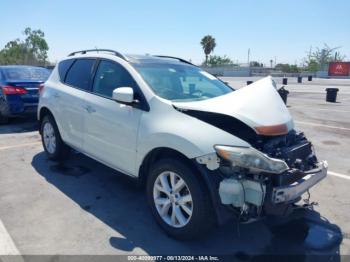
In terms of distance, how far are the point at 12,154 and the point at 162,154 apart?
3943mm

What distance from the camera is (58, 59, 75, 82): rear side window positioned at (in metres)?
5.18

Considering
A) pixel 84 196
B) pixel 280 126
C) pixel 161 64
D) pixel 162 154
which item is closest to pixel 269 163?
pixel 280 126

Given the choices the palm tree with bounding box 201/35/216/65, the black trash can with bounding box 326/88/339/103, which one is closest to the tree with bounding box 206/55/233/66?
the palm tree with bounding box 201/35/216/65

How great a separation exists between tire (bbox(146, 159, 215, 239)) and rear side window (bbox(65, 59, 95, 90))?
6.10 ft

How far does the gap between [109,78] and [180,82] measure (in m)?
0.91

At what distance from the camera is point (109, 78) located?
419cm

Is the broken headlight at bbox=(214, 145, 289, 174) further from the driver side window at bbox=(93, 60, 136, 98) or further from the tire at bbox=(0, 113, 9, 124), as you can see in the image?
the tire at bbox=(0, 113, 9, 124)

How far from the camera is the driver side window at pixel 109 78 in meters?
3.90

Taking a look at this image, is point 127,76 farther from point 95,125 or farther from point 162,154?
point 162,154

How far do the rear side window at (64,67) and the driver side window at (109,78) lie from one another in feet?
3.39

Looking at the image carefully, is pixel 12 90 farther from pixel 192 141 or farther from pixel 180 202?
pixel 192 141

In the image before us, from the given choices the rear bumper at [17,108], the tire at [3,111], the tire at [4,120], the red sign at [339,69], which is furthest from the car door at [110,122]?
the red sign at [339,69]

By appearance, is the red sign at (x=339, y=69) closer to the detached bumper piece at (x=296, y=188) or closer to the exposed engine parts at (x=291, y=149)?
the exposed engine parts at (x=291, y=149)

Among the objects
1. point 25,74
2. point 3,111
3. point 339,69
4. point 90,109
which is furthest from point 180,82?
point 339,69
